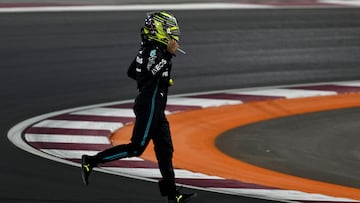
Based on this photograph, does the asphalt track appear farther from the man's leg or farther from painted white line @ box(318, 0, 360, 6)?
the man's leg

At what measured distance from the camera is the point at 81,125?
13375 millimetres

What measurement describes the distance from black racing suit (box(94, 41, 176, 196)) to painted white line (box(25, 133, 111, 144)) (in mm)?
2920

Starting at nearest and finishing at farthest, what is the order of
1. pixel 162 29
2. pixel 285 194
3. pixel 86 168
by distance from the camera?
1. pixel 162 29
2. pixel 86 168
3. pixel 285 194

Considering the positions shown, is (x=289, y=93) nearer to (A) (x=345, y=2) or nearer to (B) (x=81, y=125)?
(B) (x=81, y=125)

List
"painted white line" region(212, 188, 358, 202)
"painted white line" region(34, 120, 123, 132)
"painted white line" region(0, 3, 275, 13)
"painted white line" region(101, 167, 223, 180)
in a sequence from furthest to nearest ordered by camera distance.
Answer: "painted white line" region(0, 3, 275, 13), "painted white line" region(34, 120, 123, 132), "painted white line" region(101, 167, 223, 180), "painted white line" region(212, 188, 358, 202)

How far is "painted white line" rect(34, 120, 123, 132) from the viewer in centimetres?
1323

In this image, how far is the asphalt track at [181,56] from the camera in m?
15.5

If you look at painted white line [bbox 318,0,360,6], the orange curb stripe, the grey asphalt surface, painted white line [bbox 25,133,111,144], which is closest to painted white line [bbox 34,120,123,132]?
the orange curb stripe

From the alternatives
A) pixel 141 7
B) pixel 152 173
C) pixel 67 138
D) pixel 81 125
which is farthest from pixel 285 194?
pixel 141 7

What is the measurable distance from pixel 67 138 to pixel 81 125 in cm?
83

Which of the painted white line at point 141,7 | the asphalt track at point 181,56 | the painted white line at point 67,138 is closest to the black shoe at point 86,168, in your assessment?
the asphalt track at point 181,56

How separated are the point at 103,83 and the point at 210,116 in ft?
8.22

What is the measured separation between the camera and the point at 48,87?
51.8ft

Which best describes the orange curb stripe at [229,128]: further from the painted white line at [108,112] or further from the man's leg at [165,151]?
the man's leg at [165,151]
